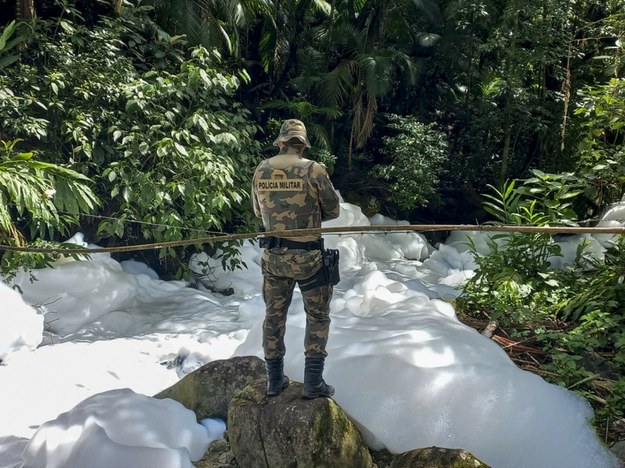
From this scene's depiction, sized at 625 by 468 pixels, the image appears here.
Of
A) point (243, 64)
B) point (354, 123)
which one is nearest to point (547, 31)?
point (354, 123)

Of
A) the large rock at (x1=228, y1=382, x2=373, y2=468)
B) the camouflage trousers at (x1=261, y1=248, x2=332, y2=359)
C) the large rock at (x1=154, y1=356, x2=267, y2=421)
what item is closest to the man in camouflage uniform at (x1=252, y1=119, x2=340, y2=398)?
the camouflage trousers at (x1=261, y1=248, x2=332, y2=359)

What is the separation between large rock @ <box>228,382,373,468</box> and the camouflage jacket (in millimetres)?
958

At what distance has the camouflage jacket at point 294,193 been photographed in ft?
9.69

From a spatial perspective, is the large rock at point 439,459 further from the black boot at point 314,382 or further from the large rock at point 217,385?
the large rock at point 217,385

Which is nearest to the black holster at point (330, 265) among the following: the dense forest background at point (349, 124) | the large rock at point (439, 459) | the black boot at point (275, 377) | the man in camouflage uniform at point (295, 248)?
the man in camouflage uniform at point (295, 248)

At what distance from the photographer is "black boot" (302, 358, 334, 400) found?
116 inches

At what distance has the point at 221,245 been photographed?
7.71 metres

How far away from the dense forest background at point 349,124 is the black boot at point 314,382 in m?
1.10

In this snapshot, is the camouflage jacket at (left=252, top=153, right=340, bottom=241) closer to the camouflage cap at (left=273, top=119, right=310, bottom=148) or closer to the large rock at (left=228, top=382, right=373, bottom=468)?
the camouflage cap at (left=273, top=119, right=310, bottom=148)

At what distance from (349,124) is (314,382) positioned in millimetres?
9894

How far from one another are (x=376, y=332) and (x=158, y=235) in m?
3.50

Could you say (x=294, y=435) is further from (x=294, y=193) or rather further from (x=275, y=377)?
(x=294, y=193)

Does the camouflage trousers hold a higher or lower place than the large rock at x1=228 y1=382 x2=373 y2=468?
higher

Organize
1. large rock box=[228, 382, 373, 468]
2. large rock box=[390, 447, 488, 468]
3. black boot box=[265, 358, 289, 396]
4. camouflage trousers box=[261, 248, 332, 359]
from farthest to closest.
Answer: black boot box=[265, 358, 289, 396] < camouflage trousers box=[261, 248, 332, 359] < large rock box=[228, 382, 373, 468] < large rock box=[390, 447, 488, 468]
